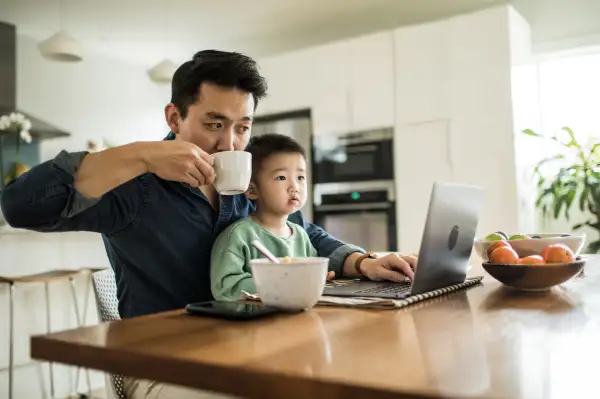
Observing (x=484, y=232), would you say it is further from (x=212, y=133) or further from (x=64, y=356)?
(x=64, y=356)

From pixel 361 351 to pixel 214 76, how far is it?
793 millimetres

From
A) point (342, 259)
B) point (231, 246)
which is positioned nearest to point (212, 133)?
point (231, 246)

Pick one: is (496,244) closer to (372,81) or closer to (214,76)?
(214,76)

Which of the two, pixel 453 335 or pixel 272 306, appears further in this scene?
pixel 272 306

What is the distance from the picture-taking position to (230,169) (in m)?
0.94

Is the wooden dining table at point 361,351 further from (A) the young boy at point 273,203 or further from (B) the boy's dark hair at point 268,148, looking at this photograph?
(B) the boy's dark hair at point 268,148

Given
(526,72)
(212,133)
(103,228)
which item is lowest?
(103,228)

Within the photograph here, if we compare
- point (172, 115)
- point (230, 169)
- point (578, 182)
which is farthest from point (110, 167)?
point (578, 182)

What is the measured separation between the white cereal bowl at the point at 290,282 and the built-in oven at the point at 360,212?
2886 millimetres

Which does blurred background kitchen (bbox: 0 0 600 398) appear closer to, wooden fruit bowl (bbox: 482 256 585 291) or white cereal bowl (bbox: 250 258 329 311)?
wooden fruit bowl (bbox: 482 256 585 291)

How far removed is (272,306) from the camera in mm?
772

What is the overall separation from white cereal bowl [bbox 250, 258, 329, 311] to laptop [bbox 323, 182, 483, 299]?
6.7 inches

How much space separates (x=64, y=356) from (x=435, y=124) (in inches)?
125

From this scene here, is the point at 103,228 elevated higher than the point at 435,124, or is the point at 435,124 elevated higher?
the point at 435,124
